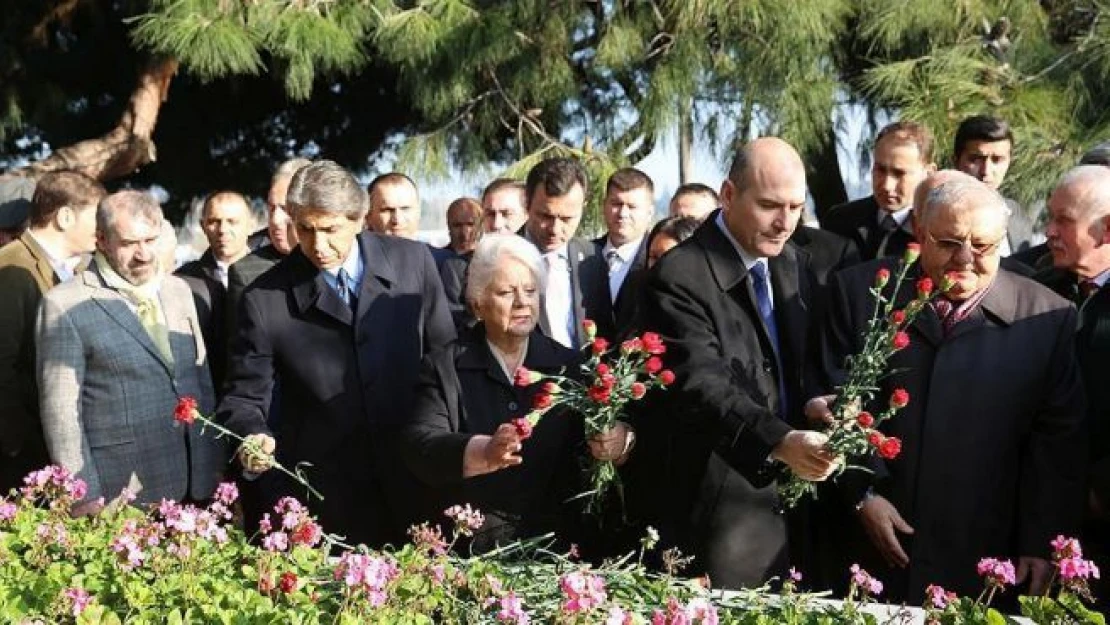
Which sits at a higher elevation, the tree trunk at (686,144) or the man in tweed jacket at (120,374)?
the tree trunk at (686,144)

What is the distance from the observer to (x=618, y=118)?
6.89 m

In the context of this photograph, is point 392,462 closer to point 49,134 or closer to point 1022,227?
point 1022,227

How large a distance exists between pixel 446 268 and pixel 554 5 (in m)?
1.95

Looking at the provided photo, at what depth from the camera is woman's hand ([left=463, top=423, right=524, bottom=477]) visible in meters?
3.05

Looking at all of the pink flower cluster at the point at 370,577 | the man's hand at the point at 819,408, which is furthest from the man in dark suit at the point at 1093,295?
the pink flower cluster at the point at 370,577

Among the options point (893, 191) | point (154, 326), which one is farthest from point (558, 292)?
point (154, 326)

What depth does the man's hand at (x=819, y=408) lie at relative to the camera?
3.21 metres

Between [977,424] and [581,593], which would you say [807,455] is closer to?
[977,424]

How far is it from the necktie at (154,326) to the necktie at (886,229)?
7.47 ft

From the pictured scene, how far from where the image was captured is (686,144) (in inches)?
267

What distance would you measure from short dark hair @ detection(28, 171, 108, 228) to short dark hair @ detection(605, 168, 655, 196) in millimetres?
2015

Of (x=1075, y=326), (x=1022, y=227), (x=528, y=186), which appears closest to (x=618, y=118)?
(x=528, y=186)

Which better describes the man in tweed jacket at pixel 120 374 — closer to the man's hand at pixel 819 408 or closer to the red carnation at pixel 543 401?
the red carnation at pixel 543 401

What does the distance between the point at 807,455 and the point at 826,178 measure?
5100mm
